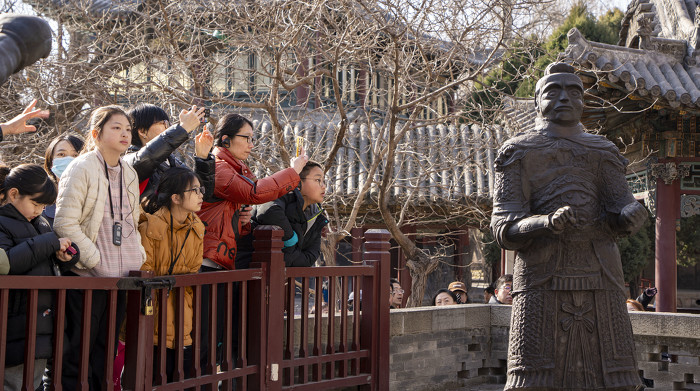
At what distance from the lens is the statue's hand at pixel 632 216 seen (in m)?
3.88

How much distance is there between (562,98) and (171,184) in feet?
6.95

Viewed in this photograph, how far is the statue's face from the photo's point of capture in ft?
13.5

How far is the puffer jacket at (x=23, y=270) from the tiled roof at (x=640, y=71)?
5425 millimetres

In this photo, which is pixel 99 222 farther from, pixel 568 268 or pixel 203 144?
pixel 568 268

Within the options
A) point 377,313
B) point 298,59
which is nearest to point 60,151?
point 377,313

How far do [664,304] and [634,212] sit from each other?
5.75 metres

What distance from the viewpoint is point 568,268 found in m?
4.03

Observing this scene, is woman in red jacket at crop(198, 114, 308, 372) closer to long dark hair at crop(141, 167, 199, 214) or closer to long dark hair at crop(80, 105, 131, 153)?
long dark hair at crop(141, 167, 199, 214)

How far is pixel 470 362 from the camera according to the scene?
7266 mm

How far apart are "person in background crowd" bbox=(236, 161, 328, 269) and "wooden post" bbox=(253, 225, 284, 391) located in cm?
25

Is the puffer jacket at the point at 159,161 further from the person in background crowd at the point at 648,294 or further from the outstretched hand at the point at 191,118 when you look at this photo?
the person in background crowd at the point at 648,294

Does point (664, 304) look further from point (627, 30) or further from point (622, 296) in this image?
point (622, 296)

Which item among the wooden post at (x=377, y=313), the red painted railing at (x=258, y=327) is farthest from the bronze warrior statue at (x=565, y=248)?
the wooden post at (x=377, y=313)

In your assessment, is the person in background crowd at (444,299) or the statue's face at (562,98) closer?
the statue's face at (562,98)
